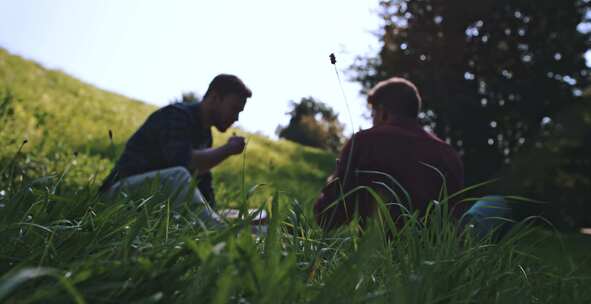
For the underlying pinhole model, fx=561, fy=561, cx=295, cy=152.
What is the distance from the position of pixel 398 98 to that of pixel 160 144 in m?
1.72

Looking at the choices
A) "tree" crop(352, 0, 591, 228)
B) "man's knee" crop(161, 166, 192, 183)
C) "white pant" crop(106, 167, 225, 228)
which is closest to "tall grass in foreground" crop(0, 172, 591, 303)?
"white pant" crop(106, 167, 225, 228)

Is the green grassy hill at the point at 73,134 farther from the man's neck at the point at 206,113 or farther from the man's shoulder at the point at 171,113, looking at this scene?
the man's shoulder at the point at 171,113

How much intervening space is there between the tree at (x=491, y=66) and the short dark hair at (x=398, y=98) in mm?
11873

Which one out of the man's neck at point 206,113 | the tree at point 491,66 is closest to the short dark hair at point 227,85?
the man's neck at point 206,113

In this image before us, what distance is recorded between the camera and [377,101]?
12.9 ft

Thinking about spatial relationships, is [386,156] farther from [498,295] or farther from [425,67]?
[425,67]

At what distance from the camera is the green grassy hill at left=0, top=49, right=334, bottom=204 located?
21.6ft

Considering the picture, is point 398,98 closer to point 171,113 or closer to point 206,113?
Result: point 206,113

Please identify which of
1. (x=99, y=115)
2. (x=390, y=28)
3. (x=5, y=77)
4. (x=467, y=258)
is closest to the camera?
(x=467, y=258)

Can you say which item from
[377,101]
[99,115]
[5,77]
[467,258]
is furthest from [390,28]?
[467,258]

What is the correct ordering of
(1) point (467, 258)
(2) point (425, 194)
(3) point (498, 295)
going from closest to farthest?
(3) point (498, 295) < (1) point (467, 258) < (2) point (425, 194)

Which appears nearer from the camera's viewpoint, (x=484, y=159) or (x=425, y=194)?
(x=425, y=194)

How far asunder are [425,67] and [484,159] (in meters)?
3.12

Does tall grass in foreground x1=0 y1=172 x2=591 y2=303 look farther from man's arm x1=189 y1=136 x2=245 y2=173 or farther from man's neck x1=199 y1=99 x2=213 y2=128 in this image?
man's neck x1=199 y1=99 x2=213 y2=128
